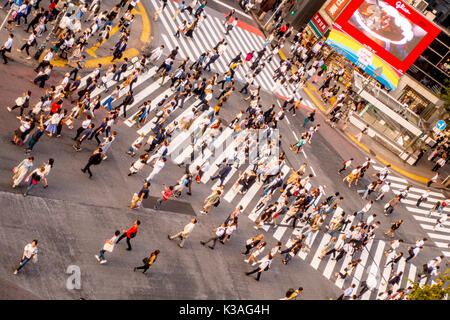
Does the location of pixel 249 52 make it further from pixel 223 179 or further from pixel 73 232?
pixel 73 232

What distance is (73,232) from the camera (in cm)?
1864

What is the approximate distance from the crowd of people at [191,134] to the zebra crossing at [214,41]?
0.88 meters

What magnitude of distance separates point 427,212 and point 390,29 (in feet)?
57.5

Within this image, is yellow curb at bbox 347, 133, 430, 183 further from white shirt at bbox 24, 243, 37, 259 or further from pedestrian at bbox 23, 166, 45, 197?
white shirt at bbox 24, 243, 37, 259

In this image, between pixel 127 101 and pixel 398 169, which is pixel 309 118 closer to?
pixel 398 169

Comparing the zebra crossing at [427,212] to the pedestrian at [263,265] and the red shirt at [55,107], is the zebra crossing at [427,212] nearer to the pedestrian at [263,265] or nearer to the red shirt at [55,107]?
the pedestrian at [263,265]

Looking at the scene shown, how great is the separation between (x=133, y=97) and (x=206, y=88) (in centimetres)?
545

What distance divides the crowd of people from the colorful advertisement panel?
36.5 feet

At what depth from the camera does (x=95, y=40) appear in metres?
31.8

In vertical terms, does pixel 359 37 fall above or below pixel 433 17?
below

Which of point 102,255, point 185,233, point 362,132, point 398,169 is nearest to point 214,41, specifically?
point 362,132

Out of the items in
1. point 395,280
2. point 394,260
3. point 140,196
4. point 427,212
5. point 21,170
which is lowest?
point 21,170

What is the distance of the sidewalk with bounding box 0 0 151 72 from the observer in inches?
1067
